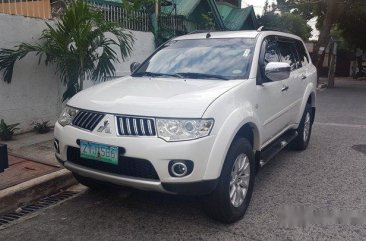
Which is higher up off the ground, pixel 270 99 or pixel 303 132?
pixel 270 99

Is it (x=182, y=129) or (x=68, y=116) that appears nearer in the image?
(x=182, y=129)

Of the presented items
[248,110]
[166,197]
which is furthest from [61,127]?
[248,110]

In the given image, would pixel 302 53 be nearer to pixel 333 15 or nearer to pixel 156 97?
pixel 156 97

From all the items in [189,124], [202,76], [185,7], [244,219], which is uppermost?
[185,7]

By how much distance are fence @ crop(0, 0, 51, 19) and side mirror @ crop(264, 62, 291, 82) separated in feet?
→ 14.4

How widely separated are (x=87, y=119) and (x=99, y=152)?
35cm

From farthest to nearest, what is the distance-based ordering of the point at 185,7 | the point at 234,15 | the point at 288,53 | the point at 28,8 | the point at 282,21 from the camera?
the point at 282,21 → the point at 234,15 → the point at 185,7 → the point at 28,8 → the point at 288,53

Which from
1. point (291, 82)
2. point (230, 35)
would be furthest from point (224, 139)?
point (291, 82)

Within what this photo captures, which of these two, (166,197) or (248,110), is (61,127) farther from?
(248,110)

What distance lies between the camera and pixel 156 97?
3.40 m

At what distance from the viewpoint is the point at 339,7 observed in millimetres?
19203

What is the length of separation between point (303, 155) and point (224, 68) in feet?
8.23

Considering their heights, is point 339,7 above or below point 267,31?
above

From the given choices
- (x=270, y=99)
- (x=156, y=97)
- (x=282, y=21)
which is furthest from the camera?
(x=282, y=21)
